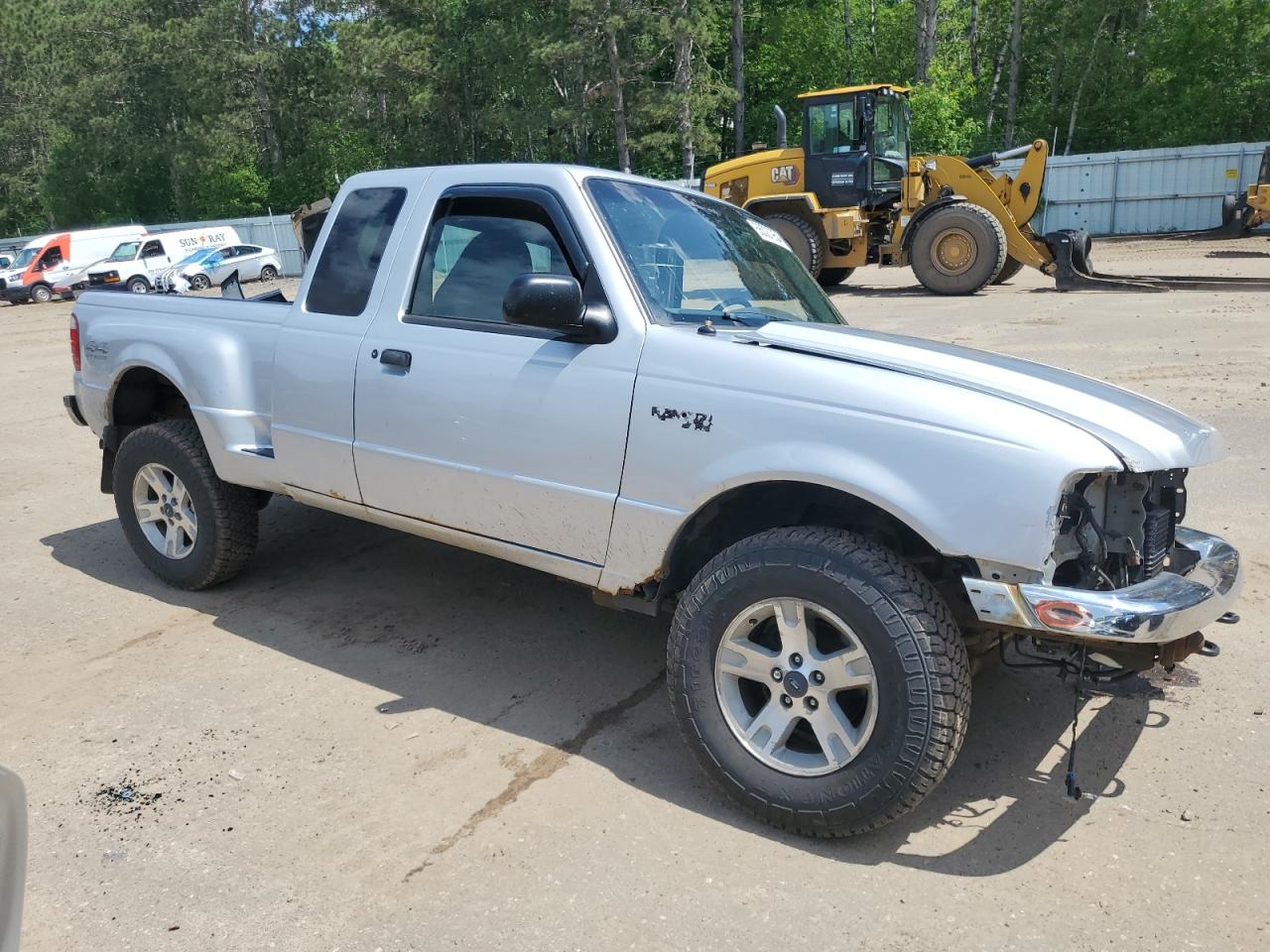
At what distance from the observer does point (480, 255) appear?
391 centimetres

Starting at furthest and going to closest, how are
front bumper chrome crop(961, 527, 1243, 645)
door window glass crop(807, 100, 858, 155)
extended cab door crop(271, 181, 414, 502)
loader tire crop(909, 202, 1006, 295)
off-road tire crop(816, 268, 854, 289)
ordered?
off-road tire crop(816, 268, 854, 289)
door window glass crop(807, 100, 858, 155)
loader tire crop(909, 202, 1006, 295)
extended cab door crop(271, 181, 414, 502)
front bumper chrome crop(961, 527, 1243, 645)

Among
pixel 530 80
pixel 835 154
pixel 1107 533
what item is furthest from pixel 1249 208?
pixel 1107 533

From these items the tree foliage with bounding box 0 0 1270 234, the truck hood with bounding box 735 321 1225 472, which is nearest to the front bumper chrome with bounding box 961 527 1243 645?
the truck hood with bounding box 735 321 1225 472

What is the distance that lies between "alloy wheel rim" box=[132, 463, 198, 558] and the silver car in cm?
2586

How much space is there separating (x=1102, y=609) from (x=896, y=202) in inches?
633

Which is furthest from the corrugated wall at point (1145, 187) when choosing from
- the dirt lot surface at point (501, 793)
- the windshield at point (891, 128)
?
the dirt lot surface at point (501, 793)

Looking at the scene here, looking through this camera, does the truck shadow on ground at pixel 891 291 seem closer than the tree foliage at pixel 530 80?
Yes

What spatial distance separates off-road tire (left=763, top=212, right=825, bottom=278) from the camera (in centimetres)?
1694

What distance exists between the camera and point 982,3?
42.0 meters

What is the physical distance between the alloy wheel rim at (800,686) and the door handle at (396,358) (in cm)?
170

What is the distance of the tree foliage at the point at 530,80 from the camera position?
34.1 meters

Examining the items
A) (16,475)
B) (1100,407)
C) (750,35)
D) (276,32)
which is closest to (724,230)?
(1100,407)

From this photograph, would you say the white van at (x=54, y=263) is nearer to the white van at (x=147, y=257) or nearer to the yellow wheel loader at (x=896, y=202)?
the white van at (x=147, y=257)

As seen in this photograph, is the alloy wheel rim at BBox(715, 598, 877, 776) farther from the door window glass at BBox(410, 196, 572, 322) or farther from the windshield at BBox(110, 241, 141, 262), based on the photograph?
the windshield at BBox(110, 241, 141, 262)
